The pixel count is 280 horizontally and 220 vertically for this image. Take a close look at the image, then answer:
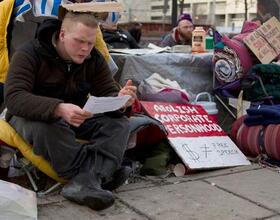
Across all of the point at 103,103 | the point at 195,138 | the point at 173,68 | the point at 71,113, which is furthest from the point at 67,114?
the point at 173,68

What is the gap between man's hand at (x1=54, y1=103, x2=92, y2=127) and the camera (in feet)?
9.27

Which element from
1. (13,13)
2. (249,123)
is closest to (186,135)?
(249,123)

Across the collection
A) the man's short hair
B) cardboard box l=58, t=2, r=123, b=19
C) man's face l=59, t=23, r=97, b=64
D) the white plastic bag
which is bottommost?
the white plastic bag

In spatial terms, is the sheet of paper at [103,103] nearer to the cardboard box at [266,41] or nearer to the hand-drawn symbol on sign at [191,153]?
the hand-drawn symbol on sign at [191,153]

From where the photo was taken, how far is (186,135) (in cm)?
419

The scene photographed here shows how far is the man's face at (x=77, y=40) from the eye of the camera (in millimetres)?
3061

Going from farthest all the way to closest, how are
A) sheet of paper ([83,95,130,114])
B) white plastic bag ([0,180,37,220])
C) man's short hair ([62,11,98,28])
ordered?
man's short hair ([62,11,98,28]) < sheet of paper ([83,95,130,114]) < white plastic bag ([0,180,37,220])

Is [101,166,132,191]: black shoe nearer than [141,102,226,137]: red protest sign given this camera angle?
Yes

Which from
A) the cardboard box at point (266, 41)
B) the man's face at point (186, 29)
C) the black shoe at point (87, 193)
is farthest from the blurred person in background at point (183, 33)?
the black shoe at point (87, 193)

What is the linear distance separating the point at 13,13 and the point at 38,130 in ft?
3.93

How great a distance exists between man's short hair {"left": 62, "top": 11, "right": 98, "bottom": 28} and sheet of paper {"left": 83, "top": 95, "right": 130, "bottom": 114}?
1.66ft

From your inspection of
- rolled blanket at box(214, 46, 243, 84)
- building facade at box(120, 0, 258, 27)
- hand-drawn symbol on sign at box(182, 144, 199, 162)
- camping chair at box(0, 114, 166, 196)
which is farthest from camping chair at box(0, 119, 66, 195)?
building facade at box(120, 0, 258, 27)

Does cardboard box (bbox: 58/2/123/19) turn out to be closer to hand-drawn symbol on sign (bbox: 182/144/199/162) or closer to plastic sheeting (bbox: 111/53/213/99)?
hand-drawn symbol on sign (bbox: 182/144/199/162)

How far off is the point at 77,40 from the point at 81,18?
0.44 ft
